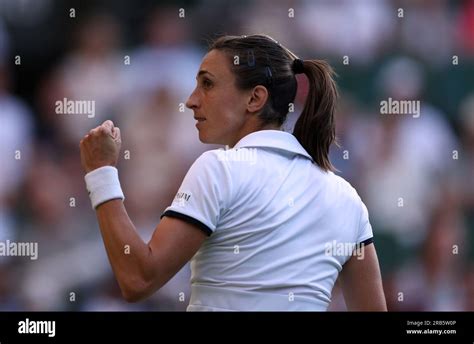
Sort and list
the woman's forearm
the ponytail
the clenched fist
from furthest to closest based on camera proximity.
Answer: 1. the ponytail
2. the clenched fist
3. the woman's forearm

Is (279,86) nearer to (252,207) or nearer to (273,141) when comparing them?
(273,141)

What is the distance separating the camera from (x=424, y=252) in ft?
13.5

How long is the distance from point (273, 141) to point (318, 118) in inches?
6.3

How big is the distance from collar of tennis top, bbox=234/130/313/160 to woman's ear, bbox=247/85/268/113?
0.08 m

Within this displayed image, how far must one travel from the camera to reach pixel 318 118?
7.25 feet

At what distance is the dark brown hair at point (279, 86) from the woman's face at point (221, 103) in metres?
0.02

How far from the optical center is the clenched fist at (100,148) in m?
2.02

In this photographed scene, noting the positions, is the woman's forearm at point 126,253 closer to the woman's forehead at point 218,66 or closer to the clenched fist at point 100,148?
the clenched fist at point 100,148

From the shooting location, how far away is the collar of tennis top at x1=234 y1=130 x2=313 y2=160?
82.8 inches

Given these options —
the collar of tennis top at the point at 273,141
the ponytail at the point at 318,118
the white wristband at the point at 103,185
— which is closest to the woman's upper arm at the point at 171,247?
the white wristband at the point at 103,185

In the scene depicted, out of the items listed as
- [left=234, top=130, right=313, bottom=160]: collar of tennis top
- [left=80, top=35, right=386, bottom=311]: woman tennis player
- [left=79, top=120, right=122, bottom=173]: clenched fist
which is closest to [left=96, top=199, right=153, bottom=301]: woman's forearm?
[left=80, top=35, right=386, bottom=311]: woman tennis player

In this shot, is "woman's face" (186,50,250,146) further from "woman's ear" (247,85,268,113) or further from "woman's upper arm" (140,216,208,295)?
"woman's upper arm" (140,216,208,295)
